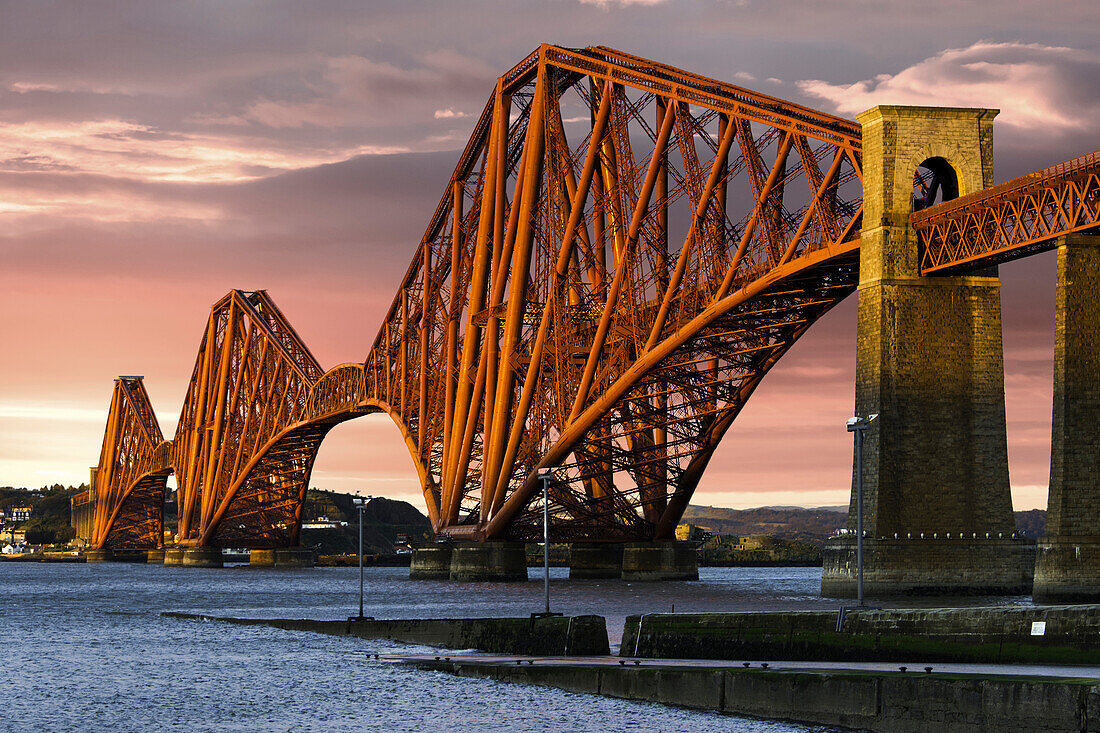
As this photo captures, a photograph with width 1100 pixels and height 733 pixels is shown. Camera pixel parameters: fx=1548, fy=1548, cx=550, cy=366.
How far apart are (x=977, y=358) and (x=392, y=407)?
70.3 meters

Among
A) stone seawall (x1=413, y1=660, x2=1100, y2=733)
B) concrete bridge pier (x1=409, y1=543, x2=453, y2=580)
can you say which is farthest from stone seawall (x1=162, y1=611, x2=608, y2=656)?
concrete bridge pier (x1=409, y1=543, x2=453, y2=580)

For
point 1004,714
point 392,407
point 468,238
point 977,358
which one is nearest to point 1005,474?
point 977,358

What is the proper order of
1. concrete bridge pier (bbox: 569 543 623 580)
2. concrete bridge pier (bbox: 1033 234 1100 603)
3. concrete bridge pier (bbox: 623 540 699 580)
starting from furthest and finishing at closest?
concrete bridge pier (bbox: 569 543 623 580)
concrete bridge pier (bbox: 623 540 699 580)
concrete bridge pier (bbox: 1033 234 1100 603)

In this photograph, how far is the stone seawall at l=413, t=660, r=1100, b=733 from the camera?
23875 mm

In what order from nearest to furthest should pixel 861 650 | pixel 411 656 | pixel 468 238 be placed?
pixel 861 650 < pixel 411 656 < pixel 468 238

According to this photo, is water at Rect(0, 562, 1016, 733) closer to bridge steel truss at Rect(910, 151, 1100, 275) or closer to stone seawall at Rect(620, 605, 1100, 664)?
stone seawall at Rect(620, 605, 1100, 664)

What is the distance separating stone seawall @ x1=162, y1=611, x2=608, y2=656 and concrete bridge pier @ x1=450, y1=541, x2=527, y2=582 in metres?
36.8

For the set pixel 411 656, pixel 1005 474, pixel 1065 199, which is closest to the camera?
pixel 411 656

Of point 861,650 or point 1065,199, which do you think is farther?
point 1065,199

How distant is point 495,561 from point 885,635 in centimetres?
6114

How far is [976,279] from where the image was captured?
5759 centimetres

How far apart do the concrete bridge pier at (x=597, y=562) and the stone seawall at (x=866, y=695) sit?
214ft

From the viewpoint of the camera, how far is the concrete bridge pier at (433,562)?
98375 millimetres

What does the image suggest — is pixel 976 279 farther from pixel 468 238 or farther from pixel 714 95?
pixel 468 238
